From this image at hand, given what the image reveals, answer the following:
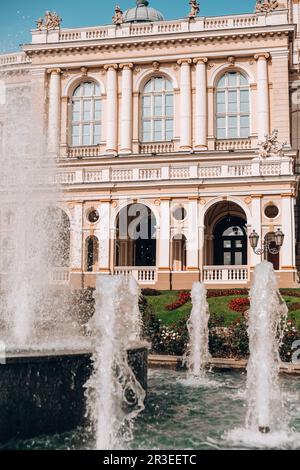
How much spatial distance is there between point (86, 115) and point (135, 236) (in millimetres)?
12356

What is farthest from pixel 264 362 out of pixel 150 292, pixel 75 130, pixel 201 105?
pixel 75 130

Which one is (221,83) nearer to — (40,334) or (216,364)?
(216,364)

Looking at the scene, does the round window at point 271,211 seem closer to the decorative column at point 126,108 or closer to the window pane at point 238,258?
the window pane at point 238,258

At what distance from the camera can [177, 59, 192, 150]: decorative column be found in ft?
129

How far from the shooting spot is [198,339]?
18.2 meters

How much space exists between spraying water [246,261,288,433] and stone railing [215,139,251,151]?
2832 cm

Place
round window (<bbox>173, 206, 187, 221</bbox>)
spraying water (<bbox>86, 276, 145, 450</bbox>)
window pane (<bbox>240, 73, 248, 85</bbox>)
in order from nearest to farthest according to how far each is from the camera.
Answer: spraying water (<bbox>86, 276, 145, 450</bbox>), round window (<bbox>173, 206, 187, 221</bbox>), window pane (<bbox>240, 73, 248, 85</bbox>)

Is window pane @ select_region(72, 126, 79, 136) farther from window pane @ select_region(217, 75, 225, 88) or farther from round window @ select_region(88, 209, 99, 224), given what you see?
round window @ select_region(88, 209, 99, 224)

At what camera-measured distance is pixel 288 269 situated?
28797 millimetres

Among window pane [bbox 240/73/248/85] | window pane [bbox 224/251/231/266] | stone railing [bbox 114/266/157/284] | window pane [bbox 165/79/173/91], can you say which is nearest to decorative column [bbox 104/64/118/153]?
window pane [bbox 165/79/173/91]

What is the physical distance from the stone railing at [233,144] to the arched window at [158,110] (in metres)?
3.60


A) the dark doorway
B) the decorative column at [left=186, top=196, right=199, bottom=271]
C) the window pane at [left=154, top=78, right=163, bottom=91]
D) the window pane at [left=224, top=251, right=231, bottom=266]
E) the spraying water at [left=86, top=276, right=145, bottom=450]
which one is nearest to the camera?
the spraying water at [left=86, top=276, right=145, bottom=450]
